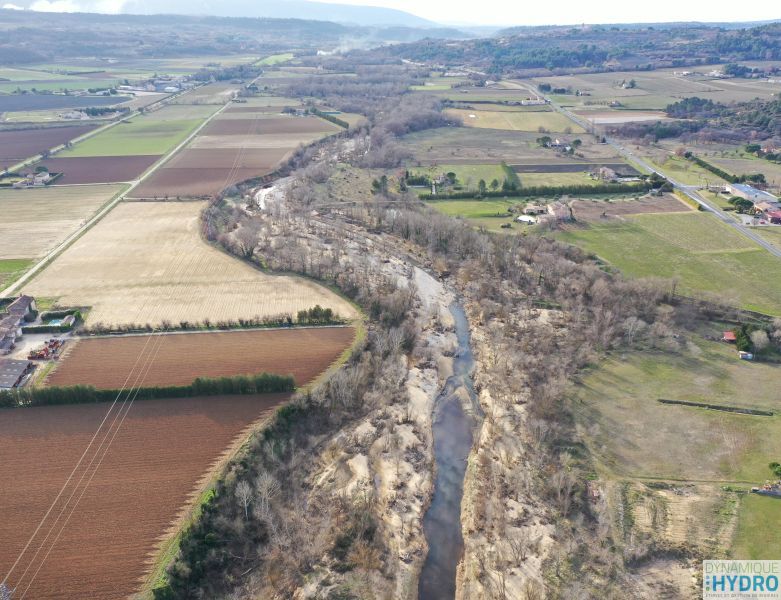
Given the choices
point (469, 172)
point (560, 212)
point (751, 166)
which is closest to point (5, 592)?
point (560, 212)

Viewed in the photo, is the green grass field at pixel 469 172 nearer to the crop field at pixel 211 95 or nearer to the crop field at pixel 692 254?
the crop field at pixel 692 254

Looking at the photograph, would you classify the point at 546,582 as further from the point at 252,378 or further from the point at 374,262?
the point at 374,262

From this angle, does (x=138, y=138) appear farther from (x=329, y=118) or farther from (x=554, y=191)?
(x=554, y=191)

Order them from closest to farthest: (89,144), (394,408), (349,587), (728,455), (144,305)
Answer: (349,587) → (728,455) → (394,408) → (144,305) → (89,144)

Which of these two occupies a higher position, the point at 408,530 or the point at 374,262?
the point at 374,262

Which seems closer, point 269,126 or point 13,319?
point 13,319

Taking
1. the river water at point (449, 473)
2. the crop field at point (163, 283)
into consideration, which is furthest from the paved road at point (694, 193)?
the crop field at point (163, 283)

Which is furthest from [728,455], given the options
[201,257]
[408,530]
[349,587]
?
[201,257]
